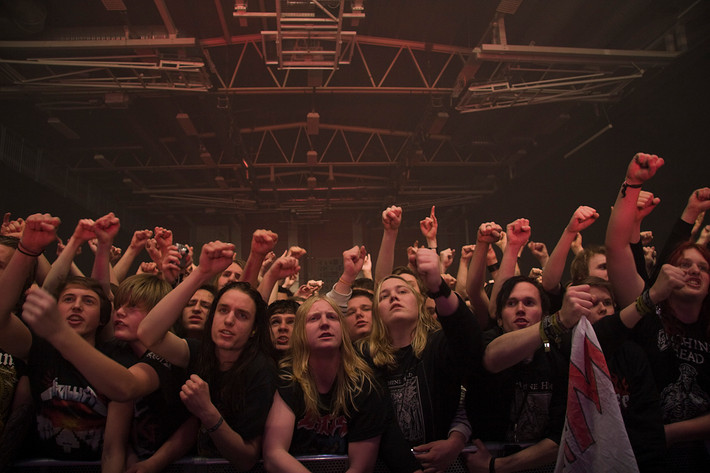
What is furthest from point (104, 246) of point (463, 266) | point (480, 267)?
point (463, 266)

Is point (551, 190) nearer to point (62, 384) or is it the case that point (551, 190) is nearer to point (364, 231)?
point (364, 231)

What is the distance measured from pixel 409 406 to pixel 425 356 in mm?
222

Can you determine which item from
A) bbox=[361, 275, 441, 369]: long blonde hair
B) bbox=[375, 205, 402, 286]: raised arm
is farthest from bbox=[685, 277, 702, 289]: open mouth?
bbox=[375, 205, 402, 286]: raised arm

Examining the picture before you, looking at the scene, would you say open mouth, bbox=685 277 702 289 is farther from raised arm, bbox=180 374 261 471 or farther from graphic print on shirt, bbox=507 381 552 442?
raised arm, bbox=180 374 261 471

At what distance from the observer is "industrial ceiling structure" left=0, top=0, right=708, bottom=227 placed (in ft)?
19.2

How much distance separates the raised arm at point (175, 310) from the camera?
181 cm

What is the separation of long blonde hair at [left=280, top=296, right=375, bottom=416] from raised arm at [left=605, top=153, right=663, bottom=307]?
1.23 meters

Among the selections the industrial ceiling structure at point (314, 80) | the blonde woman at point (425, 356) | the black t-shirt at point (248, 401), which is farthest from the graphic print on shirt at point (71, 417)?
the industrial ceiling structure at point (314, 80)

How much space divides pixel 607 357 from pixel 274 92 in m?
6.30

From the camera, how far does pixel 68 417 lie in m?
1.90

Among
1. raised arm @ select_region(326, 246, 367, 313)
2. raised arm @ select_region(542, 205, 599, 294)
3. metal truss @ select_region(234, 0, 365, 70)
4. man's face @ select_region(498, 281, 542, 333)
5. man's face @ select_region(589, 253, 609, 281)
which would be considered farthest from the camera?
metal truss @ select_region(234, 0, 365, 70)

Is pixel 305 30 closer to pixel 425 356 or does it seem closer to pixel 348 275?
pixel 348 275

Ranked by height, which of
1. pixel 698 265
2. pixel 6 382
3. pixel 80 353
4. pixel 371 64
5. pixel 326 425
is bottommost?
pixel 326 425

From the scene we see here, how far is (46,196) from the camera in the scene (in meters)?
8.62
